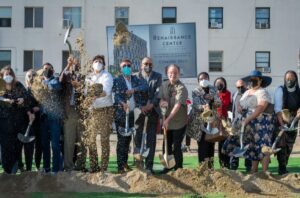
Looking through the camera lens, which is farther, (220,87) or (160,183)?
(220,87)

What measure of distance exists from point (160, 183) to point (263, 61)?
26.3 metres

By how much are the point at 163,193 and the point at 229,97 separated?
3917 millimetres

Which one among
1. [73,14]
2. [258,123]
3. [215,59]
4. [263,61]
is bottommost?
[258,123]

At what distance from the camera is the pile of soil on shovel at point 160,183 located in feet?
27.5

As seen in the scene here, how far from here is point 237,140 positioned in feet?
32.1

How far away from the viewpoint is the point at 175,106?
31.1 feet

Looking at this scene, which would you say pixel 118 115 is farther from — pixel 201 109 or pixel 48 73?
pixel 201 109

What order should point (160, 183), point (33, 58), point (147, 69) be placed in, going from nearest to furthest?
point (160, 183)
point (147, 69)
point (33, 58)

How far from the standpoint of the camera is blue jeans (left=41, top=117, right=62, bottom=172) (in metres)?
9.25

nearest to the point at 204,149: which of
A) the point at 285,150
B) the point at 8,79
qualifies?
the point at 285,150

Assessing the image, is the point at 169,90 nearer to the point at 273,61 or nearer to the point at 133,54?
the point at 133,54

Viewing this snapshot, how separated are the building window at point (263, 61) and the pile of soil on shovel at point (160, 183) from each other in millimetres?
25425

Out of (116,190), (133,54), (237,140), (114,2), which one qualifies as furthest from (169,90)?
(114,2)

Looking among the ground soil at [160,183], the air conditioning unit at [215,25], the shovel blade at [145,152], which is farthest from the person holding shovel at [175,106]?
the air conditioning unit at [215,25]
